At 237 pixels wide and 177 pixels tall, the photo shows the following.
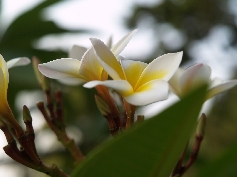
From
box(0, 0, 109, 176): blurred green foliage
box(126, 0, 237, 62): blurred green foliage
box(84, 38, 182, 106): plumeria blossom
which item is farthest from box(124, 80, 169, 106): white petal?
box(126, 0, 237, 62): blurred green foliage

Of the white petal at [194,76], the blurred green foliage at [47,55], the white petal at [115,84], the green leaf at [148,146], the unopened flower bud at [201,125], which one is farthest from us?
the blurred green foliage at [47,55]

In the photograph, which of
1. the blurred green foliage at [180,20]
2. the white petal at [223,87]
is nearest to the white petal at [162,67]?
the white petal at [223,87]

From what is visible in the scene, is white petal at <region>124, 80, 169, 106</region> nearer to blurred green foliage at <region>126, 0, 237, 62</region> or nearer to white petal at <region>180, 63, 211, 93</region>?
white petal at <region>180, 63, 211, 93</region>

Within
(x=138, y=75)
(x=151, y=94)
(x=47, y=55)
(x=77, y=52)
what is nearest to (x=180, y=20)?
(x=47, y=55)

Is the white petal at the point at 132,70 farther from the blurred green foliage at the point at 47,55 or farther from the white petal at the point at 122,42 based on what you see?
the blurred green foliage at the point at 47,55

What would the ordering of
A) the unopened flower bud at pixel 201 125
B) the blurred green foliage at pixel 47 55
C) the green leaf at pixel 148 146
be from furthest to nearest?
the blurred green foliage at pixel 47 55 < the unopened flower bud at pixel 201 125 < the green leaf at pixel 148 146
